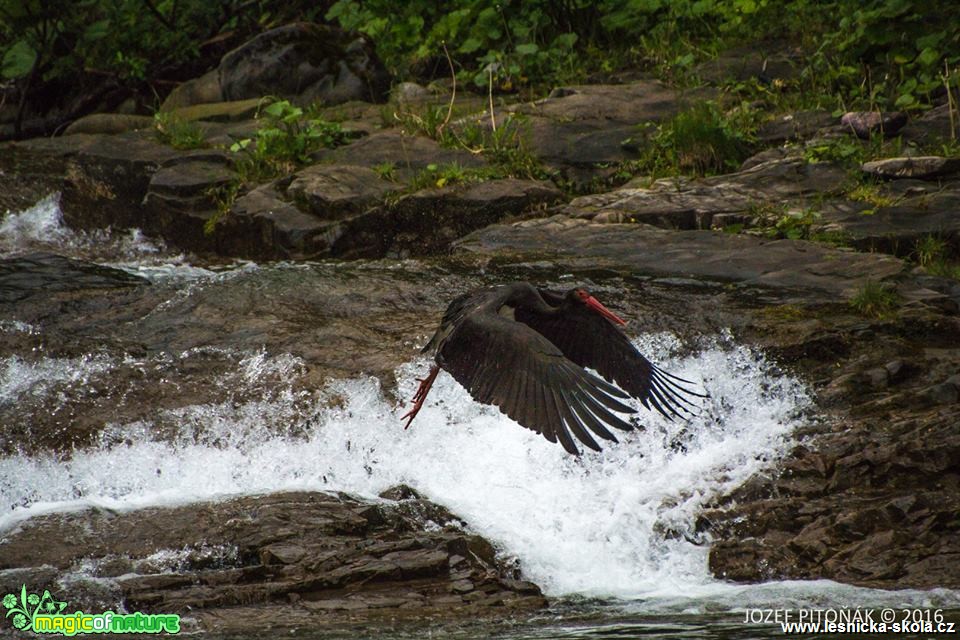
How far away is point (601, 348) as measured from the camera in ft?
18.5

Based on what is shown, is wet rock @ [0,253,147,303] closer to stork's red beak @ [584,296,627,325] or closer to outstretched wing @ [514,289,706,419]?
outstretched wing @ [514,289,706,419]


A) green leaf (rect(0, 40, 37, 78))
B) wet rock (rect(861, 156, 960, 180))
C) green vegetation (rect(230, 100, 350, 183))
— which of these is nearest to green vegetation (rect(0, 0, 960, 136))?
green leaf (rect(0, 40, 37, 78))

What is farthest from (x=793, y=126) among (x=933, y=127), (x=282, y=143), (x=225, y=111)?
(x=225, y=111)

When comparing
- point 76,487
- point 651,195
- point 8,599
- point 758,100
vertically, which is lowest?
point 8,599

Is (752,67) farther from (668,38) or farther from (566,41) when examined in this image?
(566,41)

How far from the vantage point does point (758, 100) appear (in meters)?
9.94

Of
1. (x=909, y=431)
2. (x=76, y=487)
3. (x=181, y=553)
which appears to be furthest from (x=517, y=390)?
(x=76, y=487)

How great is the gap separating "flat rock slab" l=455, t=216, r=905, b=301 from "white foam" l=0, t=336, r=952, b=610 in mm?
984

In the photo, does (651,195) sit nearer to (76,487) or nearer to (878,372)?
(878,372)

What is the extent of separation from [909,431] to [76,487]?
3.81 metres

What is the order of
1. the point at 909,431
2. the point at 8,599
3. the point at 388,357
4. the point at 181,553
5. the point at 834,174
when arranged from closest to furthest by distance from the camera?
1. the point at 8,599
2. the point at 181,553
3. the point at 909,431
4. the point at 388,357
5. the point at 834,174

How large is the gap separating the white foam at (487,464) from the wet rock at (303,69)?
16.5 ft

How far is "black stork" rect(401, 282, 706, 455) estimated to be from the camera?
4.69 meters

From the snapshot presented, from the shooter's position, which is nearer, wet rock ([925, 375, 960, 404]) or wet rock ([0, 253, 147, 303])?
wet rock ([925, 375, 960, 404])
